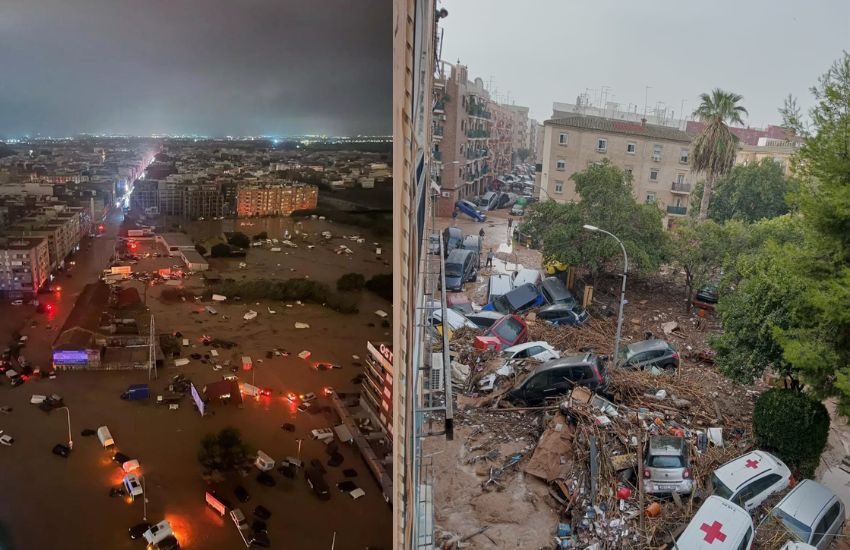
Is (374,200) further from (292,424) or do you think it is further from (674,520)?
(674,520)

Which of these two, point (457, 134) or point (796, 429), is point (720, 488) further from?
point (457, 134)

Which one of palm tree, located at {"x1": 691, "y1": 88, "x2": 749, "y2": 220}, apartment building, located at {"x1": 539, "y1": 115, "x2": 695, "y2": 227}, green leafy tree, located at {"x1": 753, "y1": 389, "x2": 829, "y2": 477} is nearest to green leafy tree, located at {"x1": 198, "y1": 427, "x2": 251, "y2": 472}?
green leafy tree, located at {"x1": 753, "y1": 389, "x2": 829, "y2": 477}

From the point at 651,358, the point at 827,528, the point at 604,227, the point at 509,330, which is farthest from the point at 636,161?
the point at 827,528

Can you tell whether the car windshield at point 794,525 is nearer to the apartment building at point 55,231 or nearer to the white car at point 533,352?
the white car at point 533,352

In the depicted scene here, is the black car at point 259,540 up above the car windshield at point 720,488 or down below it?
above

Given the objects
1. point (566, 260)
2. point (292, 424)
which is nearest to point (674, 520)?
point (292, 424)

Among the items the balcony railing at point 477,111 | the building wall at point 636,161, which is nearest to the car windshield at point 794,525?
the building wall at point 636,161

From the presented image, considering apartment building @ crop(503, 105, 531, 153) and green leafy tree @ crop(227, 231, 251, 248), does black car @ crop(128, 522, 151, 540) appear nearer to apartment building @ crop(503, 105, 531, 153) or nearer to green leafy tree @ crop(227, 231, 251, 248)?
green leafy tree @ crop(227, 231, 251, 248)
